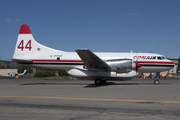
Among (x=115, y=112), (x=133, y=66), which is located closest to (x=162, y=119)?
(x=115, y=112)

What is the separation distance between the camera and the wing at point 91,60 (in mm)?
18047

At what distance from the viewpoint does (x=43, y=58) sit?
23.1 meters

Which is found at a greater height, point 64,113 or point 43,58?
point 43,58

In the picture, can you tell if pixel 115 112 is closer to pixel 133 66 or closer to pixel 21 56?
pixel 133 66

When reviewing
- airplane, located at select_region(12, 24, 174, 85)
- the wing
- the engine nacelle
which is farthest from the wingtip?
the engine nacelle

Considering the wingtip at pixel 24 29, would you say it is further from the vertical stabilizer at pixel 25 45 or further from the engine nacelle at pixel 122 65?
the engine nacelle at pixel 122 65

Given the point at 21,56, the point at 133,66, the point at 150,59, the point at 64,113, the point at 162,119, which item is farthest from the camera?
the point at 21,56

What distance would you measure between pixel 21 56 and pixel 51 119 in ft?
64.6

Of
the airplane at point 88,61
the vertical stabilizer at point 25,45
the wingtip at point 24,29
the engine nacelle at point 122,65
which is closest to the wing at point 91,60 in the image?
the airplane at point 88,61

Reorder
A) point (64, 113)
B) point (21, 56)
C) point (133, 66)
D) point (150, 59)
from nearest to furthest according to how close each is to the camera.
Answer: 1. point (64, 113)
2. point (133, 66)
3. point (150, 59)
4. point (21, 56)

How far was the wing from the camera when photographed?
18.0m

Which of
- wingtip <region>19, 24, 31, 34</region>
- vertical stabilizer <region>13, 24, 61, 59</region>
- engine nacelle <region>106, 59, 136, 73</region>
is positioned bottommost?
engine nacelle <region>106, 59, 136, 73</region>

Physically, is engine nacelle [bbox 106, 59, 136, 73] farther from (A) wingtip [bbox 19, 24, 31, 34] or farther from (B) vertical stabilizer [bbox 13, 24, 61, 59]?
(A) wingtip [bbox 19, 24, 31, 34]

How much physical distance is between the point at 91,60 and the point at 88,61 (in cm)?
45
